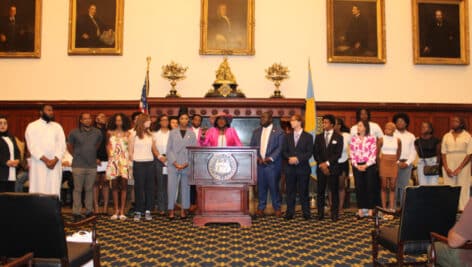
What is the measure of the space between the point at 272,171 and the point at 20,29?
24.6ft

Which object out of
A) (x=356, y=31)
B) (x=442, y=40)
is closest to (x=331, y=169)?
(x=356, y=31)

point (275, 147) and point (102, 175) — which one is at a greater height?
point (275, 147)

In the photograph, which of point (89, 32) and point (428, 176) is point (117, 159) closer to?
point (89, 32)

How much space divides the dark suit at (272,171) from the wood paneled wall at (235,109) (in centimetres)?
264

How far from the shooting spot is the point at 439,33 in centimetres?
1023

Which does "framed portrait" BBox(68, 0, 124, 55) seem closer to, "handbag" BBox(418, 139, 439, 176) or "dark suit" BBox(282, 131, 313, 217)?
"dark suit" BBox(282, 131, 313, 217)

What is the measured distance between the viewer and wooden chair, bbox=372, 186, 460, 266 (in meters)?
3.25

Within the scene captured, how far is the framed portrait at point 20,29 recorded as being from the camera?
9.85 meters

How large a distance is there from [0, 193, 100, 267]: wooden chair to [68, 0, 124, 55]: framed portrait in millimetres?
7643

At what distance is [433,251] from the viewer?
109 inches

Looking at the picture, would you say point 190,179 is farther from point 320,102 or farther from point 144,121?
point 320,102

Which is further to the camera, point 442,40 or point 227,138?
Answer: point 442,40

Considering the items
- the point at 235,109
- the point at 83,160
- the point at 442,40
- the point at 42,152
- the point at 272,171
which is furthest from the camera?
the point at 442,40

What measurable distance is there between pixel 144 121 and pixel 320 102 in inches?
199
